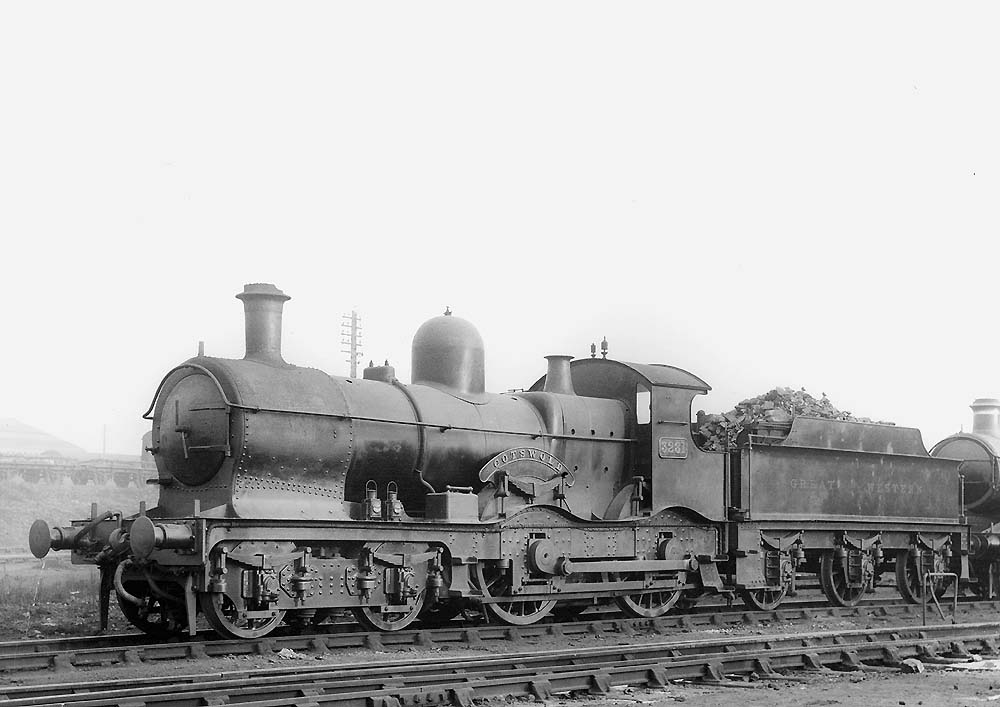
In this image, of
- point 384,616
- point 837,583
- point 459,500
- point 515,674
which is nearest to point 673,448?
point 459,500

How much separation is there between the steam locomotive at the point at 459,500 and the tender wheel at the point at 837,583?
4cm

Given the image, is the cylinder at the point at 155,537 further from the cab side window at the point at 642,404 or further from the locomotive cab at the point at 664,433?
the cab side window at the point at 642,404

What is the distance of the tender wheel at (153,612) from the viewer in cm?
1244

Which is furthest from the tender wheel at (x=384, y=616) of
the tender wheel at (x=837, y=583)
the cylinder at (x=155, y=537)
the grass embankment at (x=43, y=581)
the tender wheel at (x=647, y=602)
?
the tender wheel at (x=837, y=583)

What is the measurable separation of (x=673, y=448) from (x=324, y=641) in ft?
18.7

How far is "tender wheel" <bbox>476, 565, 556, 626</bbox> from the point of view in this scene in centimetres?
1357

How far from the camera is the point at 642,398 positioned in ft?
51.0

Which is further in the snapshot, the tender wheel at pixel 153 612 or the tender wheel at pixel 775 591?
the tender wheel at pixel 775 591

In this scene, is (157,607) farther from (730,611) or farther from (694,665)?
(730,611)

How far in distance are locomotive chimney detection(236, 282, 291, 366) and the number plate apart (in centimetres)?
534

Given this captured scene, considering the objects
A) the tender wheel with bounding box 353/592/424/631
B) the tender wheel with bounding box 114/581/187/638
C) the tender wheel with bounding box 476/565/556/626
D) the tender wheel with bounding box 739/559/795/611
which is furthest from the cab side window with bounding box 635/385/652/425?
the tender wheel with bounding box 114/581/187/638

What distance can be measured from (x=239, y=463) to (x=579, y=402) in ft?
16.6

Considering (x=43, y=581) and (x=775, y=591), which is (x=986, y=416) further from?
(x=43, y=581)

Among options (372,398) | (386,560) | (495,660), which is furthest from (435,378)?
(495,660)
